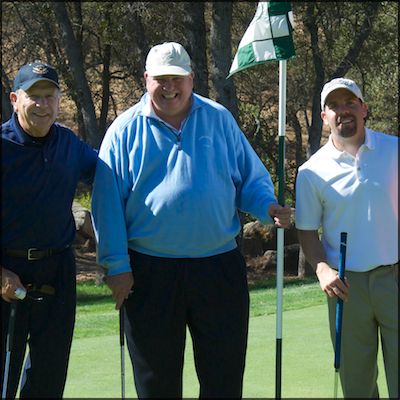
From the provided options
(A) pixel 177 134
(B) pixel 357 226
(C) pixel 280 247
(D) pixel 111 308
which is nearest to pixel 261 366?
(C) pixel 280 247

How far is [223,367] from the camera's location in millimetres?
4324

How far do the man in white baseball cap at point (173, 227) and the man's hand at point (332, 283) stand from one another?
315mm

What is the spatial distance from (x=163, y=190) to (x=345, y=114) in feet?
2.96

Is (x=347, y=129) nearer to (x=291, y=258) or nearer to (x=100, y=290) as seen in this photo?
(x=100, y=290)

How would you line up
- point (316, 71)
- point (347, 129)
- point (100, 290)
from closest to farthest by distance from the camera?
point (347, 129), point (100, 290), point (316, 71)

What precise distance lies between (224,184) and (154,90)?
53 centimetres

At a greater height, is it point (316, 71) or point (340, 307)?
point (316, 71)

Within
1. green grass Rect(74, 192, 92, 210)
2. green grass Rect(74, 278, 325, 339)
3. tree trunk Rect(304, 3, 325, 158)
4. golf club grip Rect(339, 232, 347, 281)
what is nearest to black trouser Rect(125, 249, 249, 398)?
golf club grip Rect(339, 232, 347, 281)

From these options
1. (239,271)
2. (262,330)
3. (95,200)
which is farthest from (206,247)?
(262,330)

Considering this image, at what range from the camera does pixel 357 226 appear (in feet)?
13.9

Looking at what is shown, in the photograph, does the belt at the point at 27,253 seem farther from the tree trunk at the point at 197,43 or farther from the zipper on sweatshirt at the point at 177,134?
the tree trunk at the point at 197,43

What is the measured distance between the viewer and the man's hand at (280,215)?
13.9ft

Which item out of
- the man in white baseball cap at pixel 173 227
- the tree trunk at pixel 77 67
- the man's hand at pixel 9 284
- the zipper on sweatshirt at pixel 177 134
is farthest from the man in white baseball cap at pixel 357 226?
the tree trunk at pixel 77 67

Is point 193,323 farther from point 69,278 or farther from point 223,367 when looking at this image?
point 69,278
